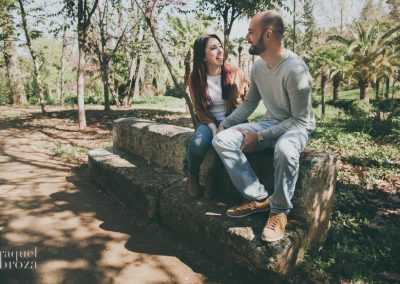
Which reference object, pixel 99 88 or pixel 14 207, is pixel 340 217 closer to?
pixel 14 207

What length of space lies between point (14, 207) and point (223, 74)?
10.2ft

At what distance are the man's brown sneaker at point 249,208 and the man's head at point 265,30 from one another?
129 cm

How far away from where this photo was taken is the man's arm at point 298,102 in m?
2.73

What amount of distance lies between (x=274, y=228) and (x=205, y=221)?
69cm

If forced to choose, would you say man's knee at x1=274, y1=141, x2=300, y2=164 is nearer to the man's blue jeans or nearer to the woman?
the man's blue jeans

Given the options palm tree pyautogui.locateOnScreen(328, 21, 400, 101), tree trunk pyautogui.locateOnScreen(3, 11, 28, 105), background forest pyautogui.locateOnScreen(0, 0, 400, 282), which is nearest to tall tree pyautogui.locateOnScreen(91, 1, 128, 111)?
background forest pyautogui.locateOnScreen(0, 0, 400, 282)

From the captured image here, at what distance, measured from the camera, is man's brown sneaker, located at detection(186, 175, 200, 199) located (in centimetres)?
342

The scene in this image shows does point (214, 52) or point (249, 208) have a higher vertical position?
point (214, 52)

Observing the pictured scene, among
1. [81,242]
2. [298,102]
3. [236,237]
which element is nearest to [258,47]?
[298,102]

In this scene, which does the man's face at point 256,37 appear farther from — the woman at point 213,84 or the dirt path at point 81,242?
the dirt path at point 81,242

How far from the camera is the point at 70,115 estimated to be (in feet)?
41.2

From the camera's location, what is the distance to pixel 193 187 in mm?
3443

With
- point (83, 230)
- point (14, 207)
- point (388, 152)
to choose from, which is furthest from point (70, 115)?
point (388, 152)

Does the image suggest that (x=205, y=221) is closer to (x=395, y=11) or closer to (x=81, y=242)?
(x=81, y=242)
